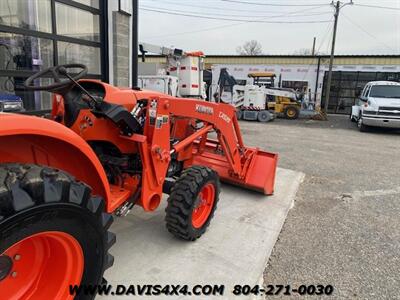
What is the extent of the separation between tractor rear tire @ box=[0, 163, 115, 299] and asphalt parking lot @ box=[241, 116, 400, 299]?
1.56m

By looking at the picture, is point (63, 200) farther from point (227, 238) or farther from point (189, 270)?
point (227, 238)

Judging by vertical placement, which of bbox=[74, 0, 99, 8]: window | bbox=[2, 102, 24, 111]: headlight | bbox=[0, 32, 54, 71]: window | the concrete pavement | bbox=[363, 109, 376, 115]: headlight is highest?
bbox=[74, 0, 99, 8]: window

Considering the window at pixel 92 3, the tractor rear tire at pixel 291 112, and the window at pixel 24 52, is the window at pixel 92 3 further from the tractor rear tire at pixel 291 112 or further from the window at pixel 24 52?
the tractor rear tire at pixel 291 112

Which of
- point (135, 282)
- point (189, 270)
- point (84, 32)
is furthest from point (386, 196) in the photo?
point (84, 32)

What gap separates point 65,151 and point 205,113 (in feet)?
5.75

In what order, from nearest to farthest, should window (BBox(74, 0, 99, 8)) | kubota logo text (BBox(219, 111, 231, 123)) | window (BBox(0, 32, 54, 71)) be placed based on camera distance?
1. kubota logo text (BBox(219, 111, 231, 123))
2. window (BBox(0, 32, 54, 71))
3. window (BBox(74, 0, 99, 8))

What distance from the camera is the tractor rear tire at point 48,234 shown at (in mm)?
1592

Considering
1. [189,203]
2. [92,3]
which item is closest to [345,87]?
[92,3]

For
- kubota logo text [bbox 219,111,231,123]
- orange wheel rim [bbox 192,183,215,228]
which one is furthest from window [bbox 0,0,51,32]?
orange wheel rim [bbox 192,183,215,228]

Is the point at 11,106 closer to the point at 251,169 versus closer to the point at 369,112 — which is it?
the point at 251,169

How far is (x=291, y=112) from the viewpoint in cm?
1877

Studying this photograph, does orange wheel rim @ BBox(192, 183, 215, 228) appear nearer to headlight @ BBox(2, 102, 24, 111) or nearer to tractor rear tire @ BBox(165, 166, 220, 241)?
tractor rear tire @ BBox(165, 166, 220, 241)

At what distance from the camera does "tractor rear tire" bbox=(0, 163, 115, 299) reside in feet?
5.22

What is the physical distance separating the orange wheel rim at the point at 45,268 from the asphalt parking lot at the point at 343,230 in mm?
1596
